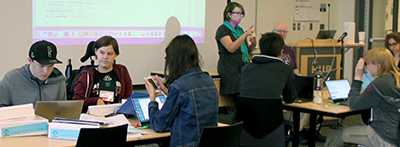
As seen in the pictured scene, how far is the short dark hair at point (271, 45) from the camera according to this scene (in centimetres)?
307

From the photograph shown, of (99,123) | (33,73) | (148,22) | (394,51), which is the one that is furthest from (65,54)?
(394,51)

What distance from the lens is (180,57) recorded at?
6.93 feet

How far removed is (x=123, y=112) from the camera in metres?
2.56

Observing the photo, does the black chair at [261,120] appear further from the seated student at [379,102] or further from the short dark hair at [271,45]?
the seated student at [379,102]

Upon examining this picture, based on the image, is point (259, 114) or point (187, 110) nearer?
point (187, 110)

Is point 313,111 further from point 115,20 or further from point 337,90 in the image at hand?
point 115,20

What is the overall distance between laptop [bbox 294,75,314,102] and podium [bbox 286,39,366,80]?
1538 millimetres

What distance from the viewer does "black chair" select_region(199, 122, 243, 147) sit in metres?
2.00

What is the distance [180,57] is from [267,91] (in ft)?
3.64

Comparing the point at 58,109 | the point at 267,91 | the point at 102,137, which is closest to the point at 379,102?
the point at 267,91

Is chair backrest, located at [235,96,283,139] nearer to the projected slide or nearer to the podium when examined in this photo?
the podium

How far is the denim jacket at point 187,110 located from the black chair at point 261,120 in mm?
729

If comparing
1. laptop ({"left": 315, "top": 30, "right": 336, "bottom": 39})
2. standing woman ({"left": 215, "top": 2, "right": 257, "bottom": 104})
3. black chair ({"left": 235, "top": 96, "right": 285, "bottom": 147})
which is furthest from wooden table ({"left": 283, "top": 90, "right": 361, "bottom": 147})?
laptop ({"left": 315, "top": 30, "right": 336, "bottom": 39})

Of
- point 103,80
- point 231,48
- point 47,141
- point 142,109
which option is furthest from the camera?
point 231,48
